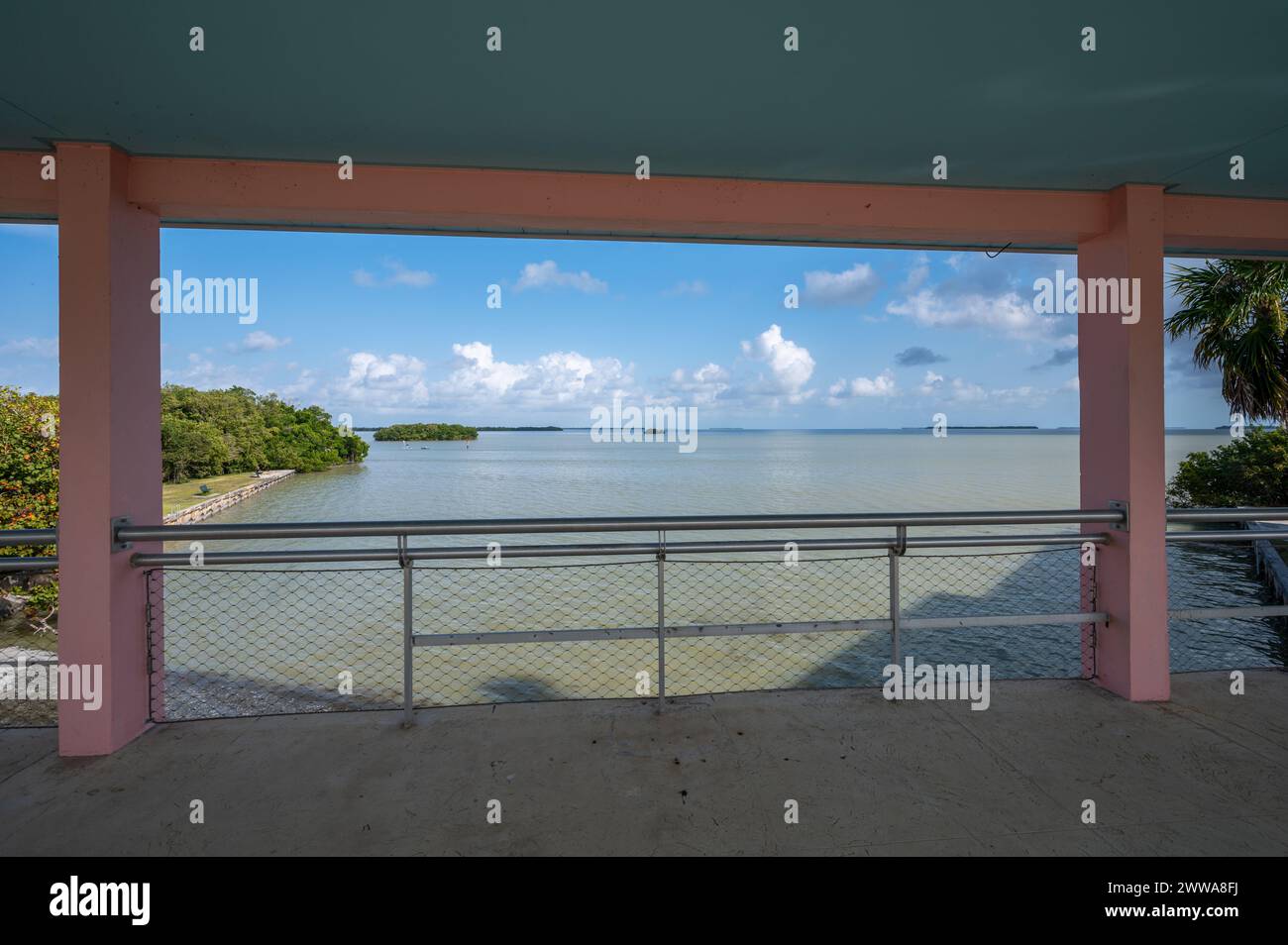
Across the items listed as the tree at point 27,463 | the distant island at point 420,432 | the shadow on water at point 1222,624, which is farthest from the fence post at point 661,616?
the distant island at point 420,432

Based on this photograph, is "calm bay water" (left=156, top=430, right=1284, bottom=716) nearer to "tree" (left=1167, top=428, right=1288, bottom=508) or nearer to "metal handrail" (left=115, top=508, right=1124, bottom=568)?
"metal handrail" (left=115, top=508, right=1124, bottom=568)

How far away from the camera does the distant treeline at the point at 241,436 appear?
87.4 ft

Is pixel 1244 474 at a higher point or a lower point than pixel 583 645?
higher

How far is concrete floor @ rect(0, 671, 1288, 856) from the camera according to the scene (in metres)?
1.99

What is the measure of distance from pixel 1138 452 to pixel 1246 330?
651 centimetres

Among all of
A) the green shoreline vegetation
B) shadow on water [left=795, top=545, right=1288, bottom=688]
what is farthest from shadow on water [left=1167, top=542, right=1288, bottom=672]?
the green shoreline vegetation

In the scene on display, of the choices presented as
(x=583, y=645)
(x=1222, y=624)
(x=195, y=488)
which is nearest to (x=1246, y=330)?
(x=1222, y=624)

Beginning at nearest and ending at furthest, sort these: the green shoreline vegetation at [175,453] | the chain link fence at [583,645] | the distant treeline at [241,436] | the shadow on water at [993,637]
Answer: the chain link fence at [583,645]
the shadow on water at [993,637]
the green shoreline vegetation at [175,453]
the distant treeline at [241,436]

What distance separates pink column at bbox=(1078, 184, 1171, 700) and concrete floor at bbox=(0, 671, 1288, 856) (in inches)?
9.5

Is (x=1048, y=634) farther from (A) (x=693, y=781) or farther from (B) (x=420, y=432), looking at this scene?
(B) (x=420, y=432)

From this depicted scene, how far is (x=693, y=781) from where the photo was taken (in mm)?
2326

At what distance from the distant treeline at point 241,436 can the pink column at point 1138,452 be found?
2024 centimetres

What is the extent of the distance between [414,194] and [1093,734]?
3.61m

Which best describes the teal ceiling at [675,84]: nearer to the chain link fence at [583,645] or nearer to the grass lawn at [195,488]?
the chain link fence at [583,645]
